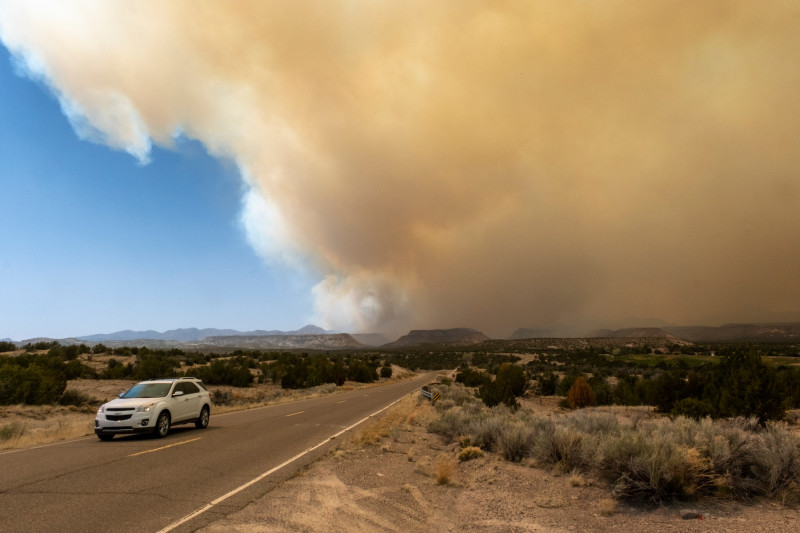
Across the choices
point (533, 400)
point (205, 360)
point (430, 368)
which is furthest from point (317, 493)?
point (430, 368)

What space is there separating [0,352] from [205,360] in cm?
2339

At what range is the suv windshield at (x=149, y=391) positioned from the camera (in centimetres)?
1585

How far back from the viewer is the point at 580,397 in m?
31.1

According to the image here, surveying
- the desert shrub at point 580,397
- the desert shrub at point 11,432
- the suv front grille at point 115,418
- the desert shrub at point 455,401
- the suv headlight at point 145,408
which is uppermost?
the suv headlight at point 145,408

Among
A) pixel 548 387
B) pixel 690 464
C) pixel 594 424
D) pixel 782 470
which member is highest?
pixel 690 464

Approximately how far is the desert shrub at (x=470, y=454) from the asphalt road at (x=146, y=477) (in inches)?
166

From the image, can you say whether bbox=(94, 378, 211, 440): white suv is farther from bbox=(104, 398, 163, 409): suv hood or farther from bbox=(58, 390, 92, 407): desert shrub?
bbox=(58, 390, 92, 407): desert shrub

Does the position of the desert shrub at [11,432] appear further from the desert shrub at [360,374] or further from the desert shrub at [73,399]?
the desert shrub at [360,374]

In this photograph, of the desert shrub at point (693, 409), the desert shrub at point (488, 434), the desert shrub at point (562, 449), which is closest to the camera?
the desert shrub at point (562, 449)

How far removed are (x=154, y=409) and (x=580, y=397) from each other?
26.3m

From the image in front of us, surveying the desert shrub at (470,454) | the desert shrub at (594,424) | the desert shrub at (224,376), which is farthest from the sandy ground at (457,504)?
the desert shrub at (224,376)

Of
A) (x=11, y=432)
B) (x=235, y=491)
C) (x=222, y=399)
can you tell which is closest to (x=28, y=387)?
(x=222, y=399)

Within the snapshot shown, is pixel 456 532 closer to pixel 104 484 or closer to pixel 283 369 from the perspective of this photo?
pixel 104 484

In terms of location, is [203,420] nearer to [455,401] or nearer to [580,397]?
[455,401]
